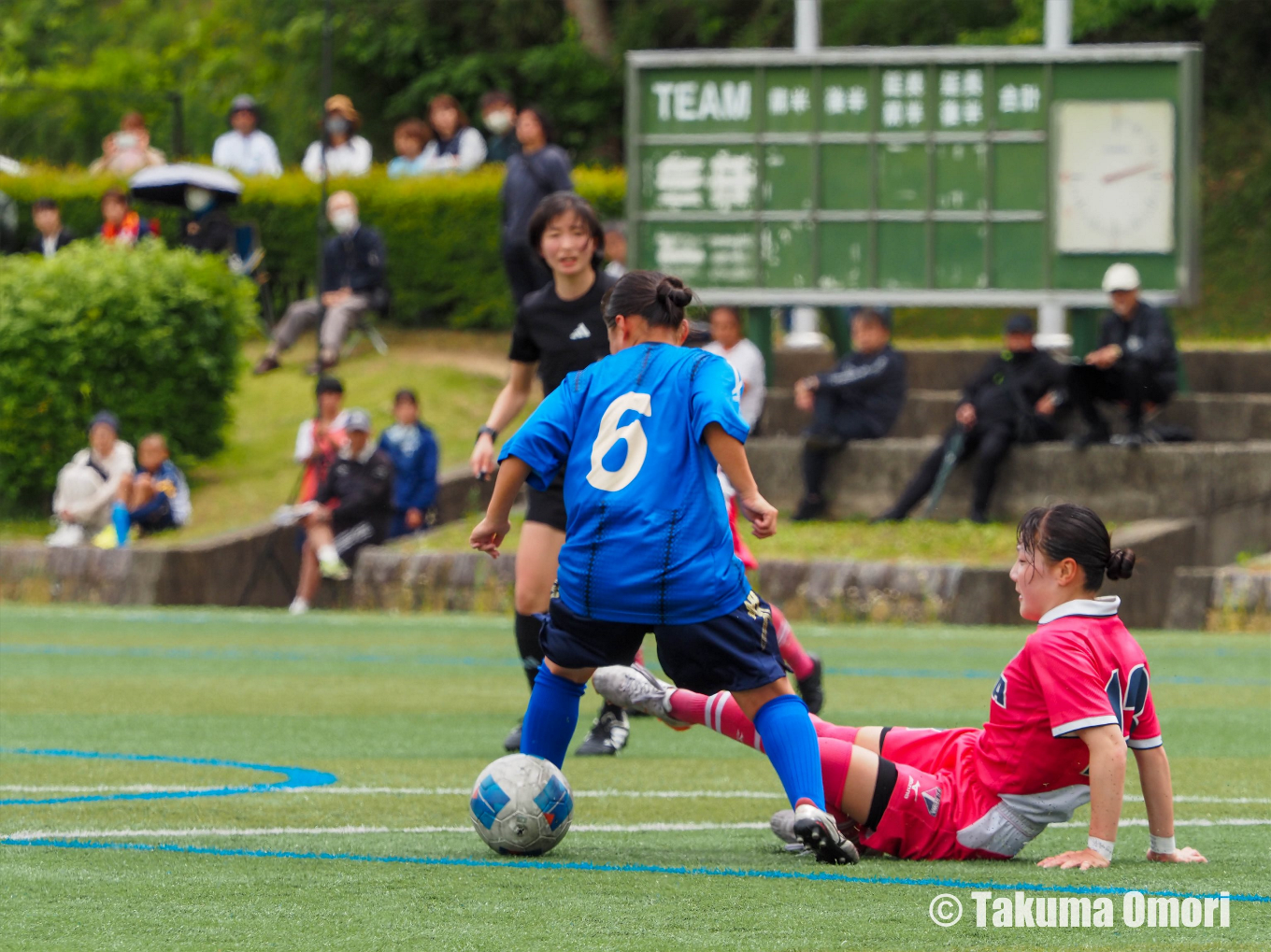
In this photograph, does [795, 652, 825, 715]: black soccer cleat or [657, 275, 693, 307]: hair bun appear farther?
[795, 652, 825, 715]: black soccer cleat

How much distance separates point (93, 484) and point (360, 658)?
20.1ft

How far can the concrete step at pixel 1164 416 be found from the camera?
17688mm

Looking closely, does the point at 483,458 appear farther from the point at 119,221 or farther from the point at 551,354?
the point at 119,221

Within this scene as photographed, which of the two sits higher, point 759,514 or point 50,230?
point 50,230

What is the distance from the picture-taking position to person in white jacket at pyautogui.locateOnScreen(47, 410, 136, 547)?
1756 cm

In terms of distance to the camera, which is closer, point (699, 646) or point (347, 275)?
point (699, 646)

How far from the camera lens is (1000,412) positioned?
53.3 ft

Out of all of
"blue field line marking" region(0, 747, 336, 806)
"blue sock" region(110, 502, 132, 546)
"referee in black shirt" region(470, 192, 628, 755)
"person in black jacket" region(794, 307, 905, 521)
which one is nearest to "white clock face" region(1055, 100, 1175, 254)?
"person in black jacket" region(794, 307, 905, 521)

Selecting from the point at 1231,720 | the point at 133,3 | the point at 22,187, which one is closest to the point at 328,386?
the point at 22,187

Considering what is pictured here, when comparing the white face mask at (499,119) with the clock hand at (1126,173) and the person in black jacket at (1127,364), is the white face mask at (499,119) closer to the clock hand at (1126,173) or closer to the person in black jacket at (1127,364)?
the clock hand at (1126,173)

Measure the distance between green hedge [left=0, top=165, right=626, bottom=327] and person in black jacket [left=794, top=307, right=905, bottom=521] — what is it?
16.9 feet

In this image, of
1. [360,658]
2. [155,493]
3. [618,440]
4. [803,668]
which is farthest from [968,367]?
[618,440]

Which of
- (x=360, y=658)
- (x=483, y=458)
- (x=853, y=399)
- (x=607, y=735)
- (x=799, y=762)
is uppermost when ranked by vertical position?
(x=483, y=458)

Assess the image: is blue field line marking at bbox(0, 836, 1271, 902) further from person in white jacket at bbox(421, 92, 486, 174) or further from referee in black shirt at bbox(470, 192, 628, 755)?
person in white jacket at bbox(421, 92, 486, 174)
